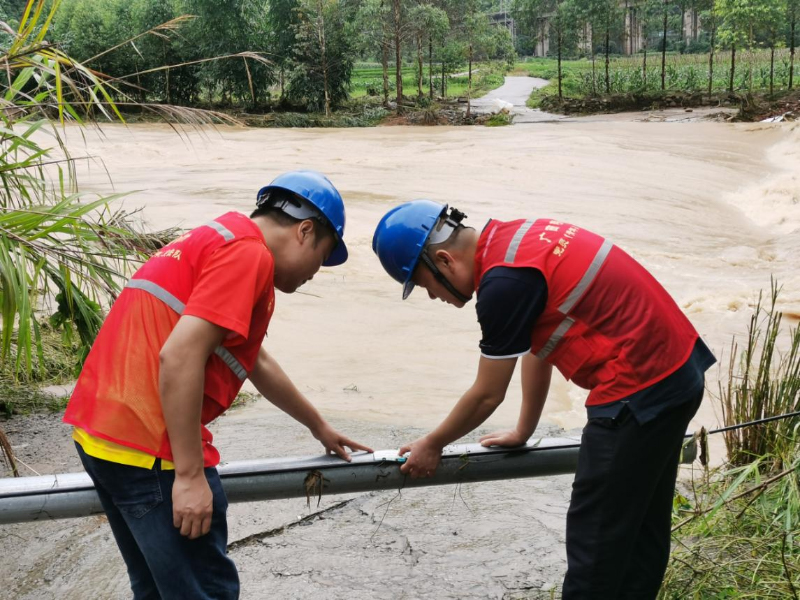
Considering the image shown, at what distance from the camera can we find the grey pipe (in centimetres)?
222

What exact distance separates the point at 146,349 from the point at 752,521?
2.27 meters

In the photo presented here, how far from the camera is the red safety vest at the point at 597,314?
7.64 feet

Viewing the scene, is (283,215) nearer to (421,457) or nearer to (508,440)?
(421,457)

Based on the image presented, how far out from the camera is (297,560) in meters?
3.43

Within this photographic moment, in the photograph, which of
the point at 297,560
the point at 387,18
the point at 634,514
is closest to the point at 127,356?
the point at 634,514

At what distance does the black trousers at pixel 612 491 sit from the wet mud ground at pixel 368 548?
29.4 inches

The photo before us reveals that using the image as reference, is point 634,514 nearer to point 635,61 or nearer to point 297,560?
point 297,560

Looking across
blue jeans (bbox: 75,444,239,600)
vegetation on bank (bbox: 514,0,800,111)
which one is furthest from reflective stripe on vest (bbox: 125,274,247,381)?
vegetation on bank (bbox: 514,0,800,111)

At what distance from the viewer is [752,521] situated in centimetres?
318

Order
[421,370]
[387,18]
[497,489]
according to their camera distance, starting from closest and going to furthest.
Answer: [497,489]
[421,370]
[387,18]

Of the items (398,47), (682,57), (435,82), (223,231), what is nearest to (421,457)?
(223,231)

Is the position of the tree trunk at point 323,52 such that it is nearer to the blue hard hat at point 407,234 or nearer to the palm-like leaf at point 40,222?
the palm-like leaf at point 40,222

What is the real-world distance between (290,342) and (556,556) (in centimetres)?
582

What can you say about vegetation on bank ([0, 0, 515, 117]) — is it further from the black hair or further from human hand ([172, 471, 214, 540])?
human hand ([172, 471, 214, 540])
